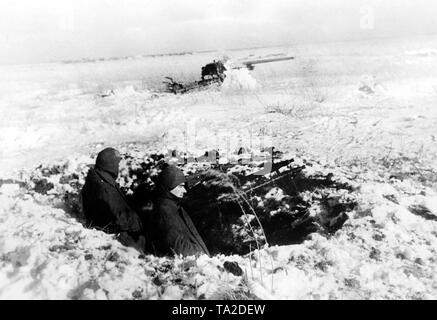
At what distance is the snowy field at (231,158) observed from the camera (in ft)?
10.2

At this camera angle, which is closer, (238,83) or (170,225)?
(170,225)

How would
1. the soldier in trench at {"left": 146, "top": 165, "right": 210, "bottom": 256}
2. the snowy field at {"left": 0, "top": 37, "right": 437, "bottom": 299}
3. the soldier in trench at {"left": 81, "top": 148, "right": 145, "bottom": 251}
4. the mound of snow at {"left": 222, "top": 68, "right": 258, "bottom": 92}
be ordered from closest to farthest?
the snowy field at {"left": 0, "top": 37, "right": 437, "bottom": 299}, the soldier in trench at {"left": 146, "top": 165, "right": 210, "bottom": 256}, the soldier in trench at {"left": 81, "top": 148, "right": 145, "bottom": 251}, the mound of snow at {"left": 222, "top": 68, "right": 258, "bottom": 92}

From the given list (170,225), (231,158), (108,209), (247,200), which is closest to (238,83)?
(231,158)

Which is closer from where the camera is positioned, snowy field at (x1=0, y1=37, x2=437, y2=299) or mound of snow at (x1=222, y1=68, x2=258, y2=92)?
snowy field at (x1=0, y1=37, x2=437, y2=299)

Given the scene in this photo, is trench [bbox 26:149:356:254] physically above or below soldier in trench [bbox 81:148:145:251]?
below

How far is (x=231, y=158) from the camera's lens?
6715 millimetres

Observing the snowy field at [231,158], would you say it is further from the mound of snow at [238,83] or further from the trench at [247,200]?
the trench at [247,200]

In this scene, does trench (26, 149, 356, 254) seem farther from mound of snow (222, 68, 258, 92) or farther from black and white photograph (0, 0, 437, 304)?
mound of snow (222, 68, 258, 92)

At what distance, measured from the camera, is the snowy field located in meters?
3.11

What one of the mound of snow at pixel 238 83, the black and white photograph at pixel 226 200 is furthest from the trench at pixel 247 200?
the mound of snow at pixel 238 83

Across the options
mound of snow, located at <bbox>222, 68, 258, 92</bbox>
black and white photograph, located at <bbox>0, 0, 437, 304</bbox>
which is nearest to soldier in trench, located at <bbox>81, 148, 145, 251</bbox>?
black and white photograph, located at <bbox>0, 0, 437, 304</bbox>

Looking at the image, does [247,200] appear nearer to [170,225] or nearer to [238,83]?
[170,225]
